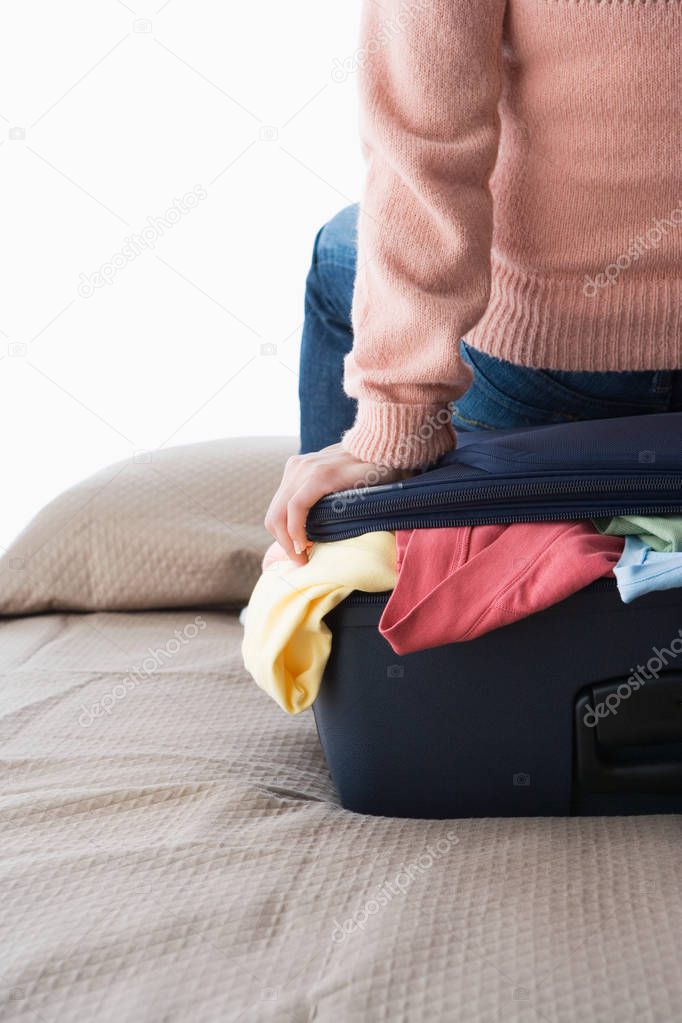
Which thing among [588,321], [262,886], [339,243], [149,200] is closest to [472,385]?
[588,321]

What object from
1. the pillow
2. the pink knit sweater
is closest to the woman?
the pink knit sweater

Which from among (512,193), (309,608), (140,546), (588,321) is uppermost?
(512,193)

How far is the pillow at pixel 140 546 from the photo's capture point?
48.8 inches

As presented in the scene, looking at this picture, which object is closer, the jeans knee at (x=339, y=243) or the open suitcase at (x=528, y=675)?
the open suitcase at (x=528, y=675)

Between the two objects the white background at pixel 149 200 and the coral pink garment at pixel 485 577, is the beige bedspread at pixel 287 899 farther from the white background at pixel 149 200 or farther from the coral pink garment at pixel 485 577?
the white background at pixel 149 200

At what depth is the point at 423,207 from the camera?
701 mm

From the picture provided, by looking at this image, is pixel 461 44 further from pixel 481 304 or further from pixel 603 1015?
pixel 603 1015

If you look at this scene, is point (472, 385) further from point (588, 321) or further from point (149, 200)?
point (149, 200)

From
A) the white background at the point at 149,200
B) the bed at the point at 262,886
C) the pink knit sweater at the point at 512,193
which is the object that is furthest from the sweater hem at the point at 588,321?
the white background at the point at 149,200

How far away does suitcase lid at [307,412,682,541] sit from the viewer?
628 mm

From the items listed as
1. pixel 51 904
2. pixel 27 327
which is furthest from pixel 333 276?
pixel 27 327

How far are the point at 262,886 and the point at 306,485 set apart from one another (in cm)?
26

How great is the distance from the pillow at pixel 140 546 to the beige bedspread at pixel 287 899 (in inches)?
15.6

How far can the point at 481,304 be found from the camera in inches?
28.2
